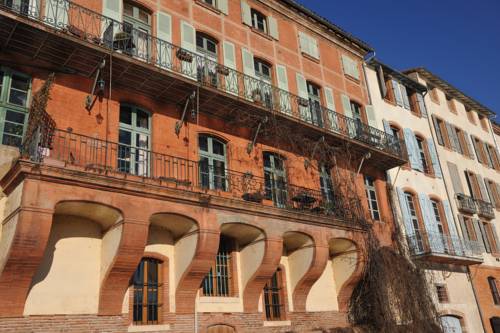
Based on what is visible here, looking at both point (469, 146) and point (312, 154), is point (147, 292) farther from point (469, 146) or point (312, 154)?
point (469, 146)

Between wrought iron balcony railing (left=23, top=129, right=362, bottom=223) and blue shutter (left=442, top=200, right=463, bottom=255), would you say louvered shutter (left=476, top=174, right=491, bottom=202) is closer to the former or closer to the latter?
blue shutter (left=442, top=200, right=463, bottom=255)

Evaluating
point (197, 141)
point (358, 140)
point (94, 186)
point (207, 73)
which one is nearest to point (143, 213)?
point (94, 186)

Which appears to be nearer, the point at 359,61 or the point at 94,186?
the point at 94,186

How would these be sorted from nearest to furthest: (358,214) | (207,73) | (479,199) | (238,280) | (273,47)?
1. (238,280)
2. (207,73)
3. (358,214)
4. (273,47)
5. (479,199)

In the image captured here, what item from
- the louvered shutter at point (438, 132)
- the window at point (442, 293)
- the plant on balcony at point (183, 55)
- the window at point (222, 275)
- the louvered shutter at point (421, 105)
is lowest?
the window at point (442, 293)

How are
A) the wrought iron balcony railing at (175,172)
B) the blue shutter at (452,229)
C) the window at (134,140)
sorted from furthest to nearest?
1. the blue shutter at (452,229)
2. the window at (134,140)
3. the wrought iron balcony railing at (175,172)

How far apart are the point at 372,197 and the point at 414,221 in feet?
9.18

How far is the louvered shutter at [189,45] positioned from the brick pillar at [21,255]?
6.54 metres

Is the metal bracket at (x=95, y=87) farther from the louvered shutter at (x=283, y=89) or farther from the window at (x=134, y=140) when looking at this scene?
the louvered shutter at (x=283, y=89)

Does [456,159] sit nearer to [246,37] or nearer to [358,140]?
[358,140]

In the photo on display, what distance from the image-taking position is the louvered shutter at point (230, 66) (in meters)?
14.6

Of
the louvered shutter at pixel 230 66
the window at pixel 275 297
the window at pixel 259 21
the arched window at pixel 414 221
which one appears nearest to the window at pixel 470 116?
the arched window at pixel 414 221

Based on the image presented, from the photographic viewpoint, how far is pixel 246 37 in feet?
54.0

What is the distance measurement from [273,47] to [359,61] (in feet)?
19.5
